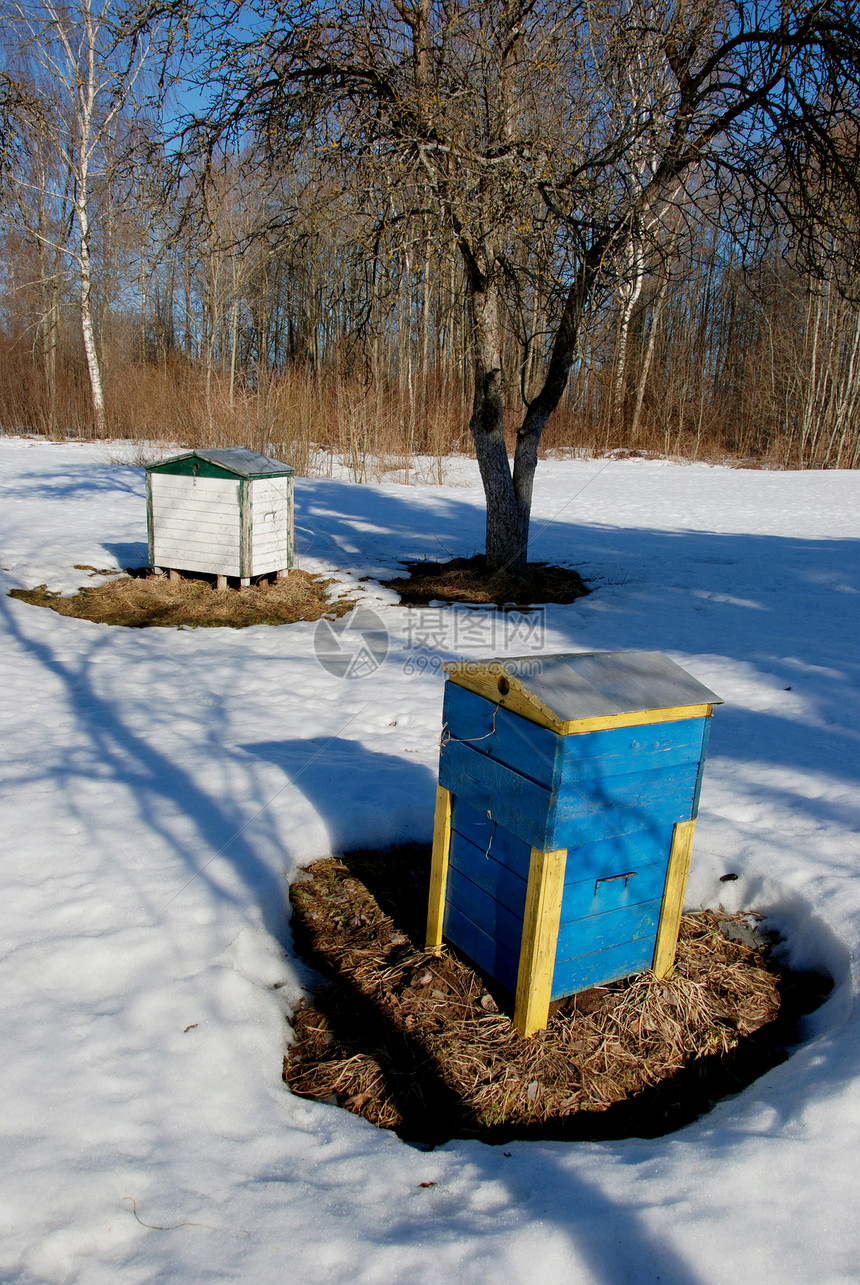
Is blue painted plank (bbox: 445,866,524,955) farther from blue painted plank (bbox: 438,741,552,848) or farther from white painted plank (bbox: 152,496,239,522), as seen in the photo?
white painted plank (bbox: 152,496,239,522)

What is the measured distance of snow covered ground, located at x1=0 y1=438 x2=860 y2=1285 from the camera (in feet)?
6.24

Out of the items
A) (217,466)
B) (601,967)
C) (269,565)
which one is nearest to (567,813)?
(601,967)

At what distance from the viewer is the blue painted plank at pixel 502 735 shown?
2.43 m

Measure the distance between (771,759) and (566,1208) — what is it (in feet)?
11.1

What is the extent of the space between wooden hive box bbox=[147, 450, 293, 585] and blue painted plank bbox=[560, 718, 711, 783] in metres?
5.61

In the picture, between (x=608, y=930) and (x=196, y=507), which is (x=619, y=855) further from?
(x=196, y=507)

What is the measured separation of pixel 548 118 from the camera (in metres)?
8.02

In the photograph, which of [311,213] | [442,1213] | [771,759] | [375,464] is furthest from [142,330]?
[442,1213]

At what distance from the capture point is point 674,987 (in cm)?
292

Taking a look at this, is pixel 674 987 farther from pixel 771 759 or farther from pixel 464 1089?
pixel 771 759

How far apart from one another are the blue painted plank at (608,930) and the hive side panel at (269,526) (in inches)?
225

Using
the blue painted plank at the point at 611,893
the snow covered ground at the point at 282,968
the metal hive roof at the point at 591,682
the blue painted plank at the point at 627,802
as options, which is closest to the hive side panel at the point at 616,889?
the blue painted plank at the point at 611,893

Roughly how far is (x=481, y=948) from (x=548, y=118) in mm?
8002
